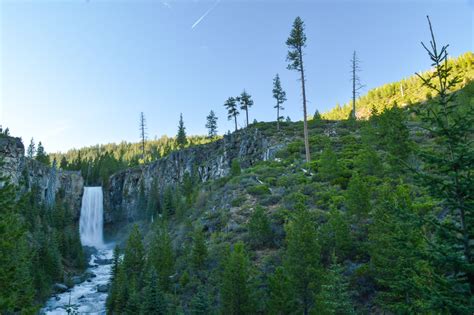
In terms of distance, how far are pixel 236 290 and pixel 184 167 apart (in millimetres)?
58463

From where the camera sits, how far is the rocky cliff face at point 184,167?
2297 inches

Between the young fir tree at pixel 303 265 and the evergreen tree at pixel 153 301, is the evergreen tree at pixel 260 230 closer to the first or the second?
the young fir tree at pixel 303 265

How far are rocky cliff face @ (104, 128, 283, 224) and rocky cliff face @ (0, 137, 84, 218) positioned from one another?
8343 millimetres

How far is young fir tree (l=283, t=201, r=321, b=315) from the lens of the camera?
17000 millimetres

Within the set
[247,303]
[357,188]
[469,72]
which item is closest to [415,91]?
[469,72]

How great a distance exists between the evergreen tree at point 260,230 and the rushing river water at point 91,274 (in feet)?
49.2

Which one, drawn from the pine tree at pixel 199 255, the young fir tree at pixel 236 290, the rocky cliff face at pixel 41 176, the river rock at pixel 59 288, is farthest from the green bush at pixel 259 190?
the rocky cliff face at pixel 41 176

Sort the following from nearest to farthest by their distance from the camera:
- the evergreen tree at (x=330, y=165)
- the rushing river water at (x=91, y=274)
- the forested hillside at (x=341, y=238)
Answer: the forested hillside at (x=341, y=238) → the evergreen tree at (x=330, y=165) → the rushing river water at (x=91, y=274)

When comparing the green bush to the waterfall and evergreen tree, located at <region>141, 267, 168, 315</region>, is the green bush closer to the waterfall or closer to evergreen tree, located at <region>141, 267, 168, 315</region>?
evergreen tree, located at <region>141, 267, 168, 315</region>

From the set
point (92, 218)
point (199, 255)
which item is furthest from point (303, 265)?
point (92, 218)

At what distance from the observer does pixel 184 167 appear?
7581 centimetres

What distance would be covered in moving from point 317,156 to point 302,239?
25165 millimetres

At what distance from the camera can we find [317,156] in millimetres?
41562

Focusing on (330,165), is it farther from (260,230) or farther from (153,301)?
(153,301)
